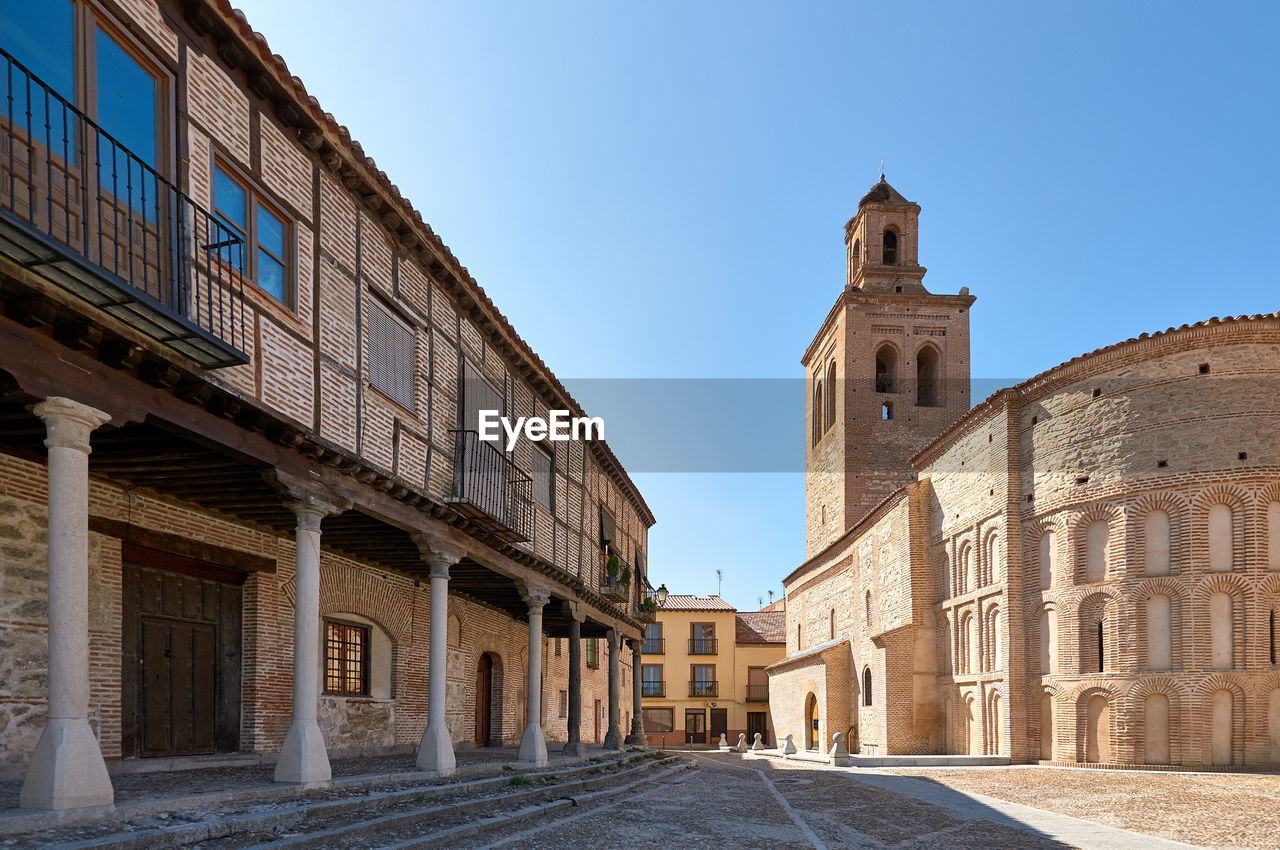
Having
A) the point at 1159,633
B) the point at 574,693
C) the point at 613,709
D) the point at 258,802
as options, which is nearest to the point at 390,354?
the point at 258,802

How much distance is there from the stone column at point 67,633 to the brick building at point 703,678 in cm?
5203

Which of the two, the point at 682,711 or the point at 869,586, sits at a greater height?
the point at 869,586

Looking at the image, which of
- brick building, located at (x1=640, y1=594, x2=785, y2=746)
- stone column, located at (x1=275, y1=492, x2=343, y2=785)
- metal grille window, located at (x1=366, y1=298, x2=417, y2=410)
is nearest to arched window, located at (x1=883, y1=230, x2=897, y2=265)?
brick building, located at (x1=640, y1=594, x2=785, y2=746)


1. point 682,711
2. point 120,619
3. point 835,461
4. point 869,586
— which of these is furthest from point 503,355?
point 682,711

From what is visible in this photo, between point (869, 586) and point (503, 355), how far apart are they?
2322cm

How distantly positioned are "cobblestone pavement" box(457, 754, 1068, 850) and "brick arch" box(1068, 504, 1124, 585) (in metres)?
10.4

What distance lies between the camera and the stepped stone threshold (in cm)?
608

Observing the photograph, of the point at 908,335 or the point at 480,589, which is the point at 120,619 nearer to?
the point at 480,589

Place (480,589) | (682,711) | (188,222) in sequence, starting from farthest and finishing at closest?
(682,711) → (480,589) → (188,222)

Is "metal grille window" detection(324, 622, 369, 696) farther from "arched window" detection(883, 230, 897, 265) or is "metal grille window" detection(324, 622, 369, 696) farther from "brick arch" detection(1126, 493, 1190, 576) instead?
"arched window" detection(883, 230, 897, 265)

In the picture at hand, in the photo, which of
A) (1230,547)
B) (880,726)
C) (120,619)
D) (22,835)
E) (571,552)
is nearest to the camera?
(22,835)

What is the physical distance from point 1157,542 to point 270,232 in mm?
20930

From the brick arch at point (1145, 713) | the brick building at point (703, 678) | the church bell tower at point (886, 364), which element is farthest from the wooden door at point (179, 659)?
the brick building at point (703, 678)

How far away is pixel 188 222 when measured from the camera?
8.02 m
